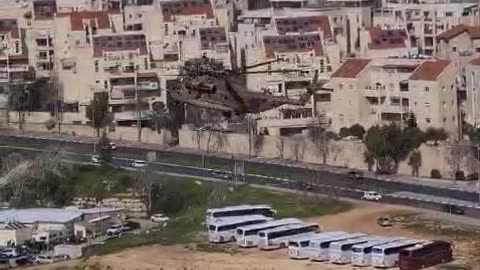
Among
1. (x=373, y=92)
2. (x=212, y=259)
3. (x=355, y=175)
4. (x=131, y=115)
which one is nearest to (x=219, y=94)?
(x=212, y=259)

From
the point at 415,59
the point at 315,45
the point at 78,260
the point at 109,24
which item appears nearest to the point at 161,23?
the point at 109,24

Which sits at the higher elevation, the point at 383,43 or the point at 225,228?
the point at 383,43

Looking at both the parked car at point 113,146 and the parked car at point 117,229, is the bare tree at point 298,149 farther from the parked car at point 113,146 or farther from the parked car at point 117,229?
the parked car at point 117,229

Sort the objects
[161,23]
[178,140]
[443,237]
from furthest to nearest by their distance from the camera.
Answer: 1. [161,23]
2. [178,140]
3. [443,237]

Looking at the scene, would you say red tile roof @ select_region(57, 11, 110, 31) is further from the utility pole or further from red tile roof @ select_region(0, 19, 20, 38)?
the utility pole

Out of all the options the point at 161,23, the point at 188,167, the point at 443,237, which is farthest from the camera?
the point at 161,23

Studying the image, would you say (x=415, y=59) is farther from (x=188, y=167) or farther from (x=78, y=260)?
(x=78, y=260)

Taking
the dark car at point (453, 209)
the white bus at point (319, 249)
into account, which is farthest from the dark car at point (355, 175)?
the white bus at point (319, 249)

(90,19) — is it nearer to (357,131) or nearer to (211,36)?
(211,36)
